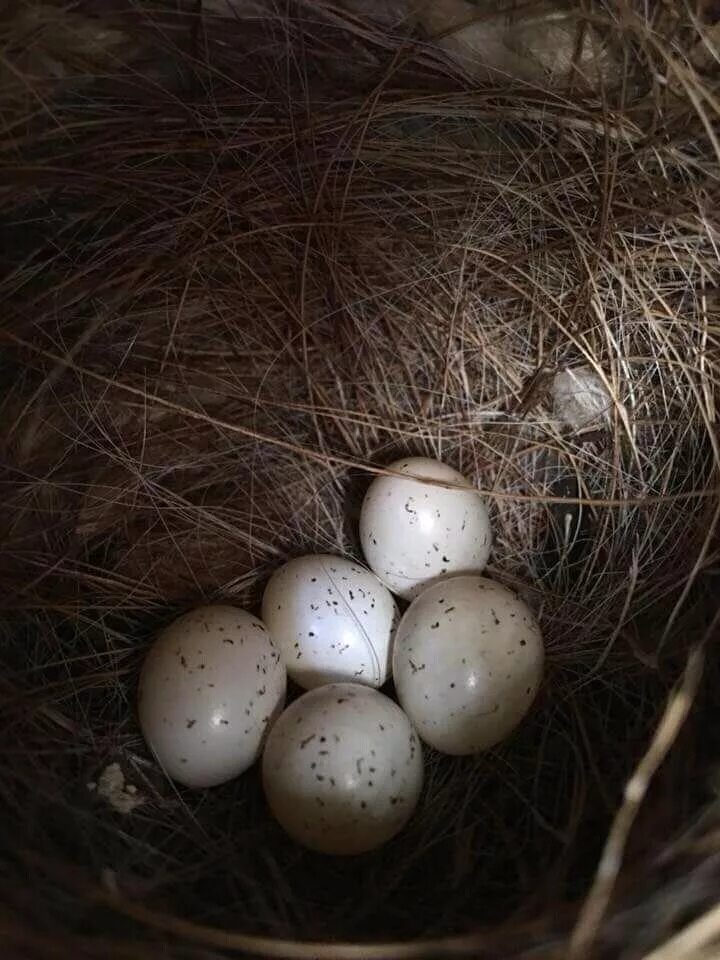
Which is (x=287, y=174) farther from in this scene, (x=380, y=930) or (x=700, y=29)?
(x=380, y=930)

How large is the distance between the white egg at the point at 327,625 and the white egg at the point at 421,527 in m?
0.05

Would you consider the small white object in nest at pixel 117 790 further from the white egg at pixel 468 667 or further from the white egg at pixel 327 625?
the white egg at pixel 468 667

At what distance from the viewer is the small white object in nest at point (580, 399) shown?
114 cm

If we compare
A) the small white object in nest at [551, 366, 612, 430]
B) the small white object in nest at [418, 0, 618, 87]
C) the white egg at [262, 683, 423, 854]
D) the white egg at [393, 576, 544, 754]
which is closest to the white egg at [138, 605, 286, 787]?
the white egg at [262, 683, 423, 854]

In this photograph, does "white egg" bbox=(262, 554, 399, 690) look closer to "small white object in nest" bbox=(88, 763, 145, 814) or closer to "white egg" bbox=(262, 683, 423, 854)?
"white egg" bbox=(262, 683, 423, 854)

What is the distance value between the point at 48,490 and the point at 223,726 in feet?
1.31

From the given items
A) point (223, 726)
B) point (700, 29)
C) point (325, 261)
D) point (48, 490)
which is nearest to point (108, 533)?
point (48, 490)

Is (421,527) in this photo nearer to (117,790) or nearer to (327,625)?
(327,625)

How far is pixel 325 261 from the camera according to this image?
117 cm

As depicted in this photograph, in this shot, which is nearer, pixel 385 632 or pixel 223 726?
pixel 223 726

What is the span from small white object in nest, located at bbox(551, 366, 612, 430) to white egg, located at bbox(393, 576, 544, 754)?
0.29 metres

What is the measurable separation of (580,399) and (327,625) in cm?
47

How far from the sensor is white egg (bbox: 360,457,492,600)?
1040mm

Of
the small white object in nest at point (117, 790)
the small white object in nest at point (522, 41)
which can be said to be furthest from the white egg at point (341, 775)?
the small white object in nest at point (522, 41)
